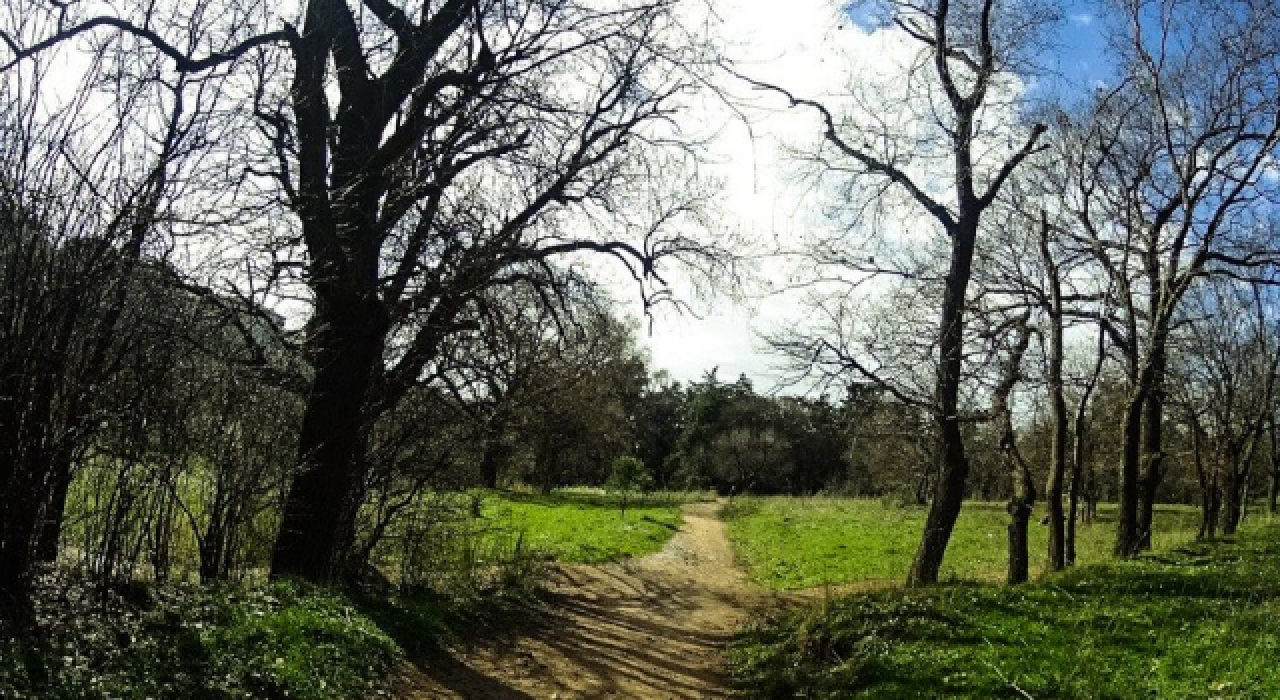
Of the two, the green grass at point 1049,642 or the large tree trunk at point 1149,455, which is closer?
the green grass at point 1049,642

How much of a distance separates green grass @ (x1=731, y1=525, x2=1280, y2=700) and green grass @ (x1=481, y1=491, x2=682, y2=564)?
8.69 meters

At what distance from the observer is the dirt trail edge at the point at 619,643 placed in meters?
9.28

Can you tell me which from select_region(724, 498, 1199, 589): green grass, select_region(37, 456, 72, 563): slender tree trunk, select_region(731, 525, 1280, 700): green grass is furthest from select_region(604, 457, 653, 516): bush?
select_region(37, 456, 72, 563): slender tree trunk

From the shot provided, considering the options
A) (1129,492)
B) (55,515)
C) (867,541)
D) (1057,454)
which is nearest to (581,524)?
(867,541)

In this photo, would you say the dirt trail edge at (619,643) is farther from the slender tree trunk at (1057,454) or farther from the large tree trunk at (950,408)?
the slender tree trunk at (1057,454)

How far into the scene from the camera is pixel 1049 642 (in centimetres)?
800

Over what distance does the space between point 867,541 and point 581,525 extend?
875 centimetres

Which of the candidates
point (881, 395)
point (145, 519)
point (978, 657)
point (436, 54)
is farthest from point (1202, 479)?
point (145, 519)

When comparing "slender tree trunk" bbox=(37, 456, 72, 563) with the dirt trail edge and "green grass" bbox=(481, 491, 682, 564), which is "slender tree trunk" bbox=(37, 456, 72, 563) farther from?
"green grass" bbox=(481, 491, 682, 564)

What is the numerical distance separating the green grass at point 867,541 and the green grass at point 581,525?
270cm

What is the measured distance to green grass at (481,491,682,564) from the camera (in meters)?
20.5

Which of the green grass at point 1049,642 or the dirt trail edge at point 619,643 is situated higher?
the green grass at point 1049,642

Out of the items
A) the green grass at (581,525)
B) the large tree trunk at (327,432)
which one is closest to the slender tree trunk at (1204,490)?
the green grass at (581,525)

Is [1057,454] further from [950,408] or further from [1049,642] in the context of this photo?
[1049,642]
